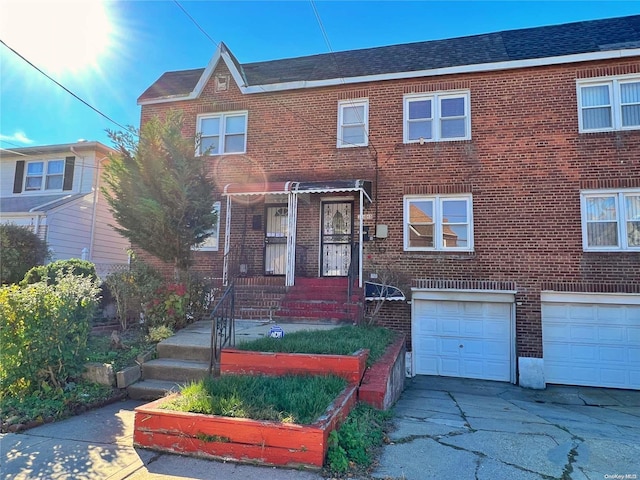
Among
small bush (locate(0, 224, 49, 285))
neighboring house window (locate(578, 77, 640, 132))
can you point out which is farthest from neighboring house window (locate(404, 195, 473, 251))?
small bush (locate(0, 224, 49, 285))

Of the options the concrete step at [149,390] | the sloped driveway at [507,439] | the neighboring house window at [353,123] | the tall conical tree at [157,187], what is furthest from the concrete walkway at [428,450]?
the neighboring house window at [353,123]

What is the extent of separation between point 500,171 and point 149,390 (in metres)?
9.17

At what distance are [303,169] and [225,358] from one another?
696 centimetres

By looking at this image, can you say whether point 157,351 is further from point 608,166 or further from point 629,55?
point 629,55

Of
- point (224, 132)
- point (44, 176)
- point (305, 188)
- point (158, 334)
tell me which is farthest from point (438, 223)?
point (44, 176)

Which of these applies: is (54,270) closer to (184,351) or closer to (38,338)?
(38,338)

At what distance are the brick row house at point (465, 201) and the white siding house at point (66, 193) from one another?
6.76 metres

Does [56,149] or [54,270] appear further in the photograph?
[56,149]

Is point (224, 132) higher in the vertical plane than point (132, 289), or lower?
higher

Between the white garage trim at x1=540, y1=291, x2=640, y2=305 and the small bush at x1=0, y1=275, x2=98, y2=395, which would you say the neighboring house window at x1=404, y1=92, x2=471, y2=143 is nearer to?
the white garage trim at x1=540, y1=291, x2=640, y2=305

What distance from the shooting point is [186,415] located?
406 centimetres

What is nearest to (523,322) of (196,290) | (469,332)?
(469,332)

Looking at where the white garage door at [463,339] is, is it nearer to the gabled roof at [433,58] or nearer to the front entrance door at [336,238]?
the front entrance door at [336,238]

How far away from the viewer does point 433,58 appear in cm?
1148
